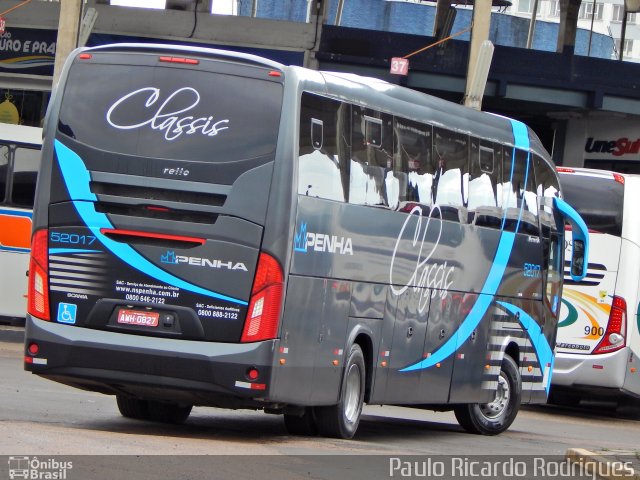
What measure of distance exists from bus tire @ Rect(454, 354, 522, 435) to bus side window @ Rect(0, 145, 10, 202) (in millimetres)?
10199

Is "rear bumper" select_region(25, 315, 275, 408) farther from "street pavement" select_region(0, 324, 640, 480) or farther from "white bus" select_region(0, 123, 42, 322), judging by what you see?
"white bus" select_region(0, 123, 42, 322)

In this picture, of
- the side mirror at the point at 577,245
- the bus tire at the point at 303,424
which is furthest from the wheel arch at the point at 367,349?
the side mirror at the point at 577,245

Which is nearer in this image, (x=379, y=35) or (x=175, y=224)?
(x=175, y=224)

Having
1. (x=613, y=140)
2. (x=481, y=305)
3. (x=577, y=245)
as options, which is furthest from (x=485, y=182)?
(x=613, y=140)

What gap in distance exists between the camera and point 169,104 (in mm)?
11570

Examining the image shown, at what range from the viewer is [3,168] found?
918 inches

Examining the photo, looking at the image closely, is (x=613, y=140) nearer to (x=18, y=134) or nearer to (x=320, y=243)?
(x=18, y=134)

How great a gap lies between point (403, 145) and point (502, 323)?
11.7ft

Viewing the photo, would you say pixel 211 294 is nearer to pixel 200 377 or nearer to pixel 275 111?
pixel 200 377

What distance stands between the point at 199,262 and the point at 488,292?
17.2 ft

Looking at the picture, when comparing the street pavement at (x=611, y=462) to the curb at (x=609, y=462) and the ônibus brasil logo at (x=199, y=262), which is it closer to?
the curb at (x=609, y=462)

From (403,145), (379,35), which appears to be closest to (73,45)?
(379,35)

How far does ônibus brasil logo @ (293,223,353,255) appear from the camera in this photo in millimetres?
11570

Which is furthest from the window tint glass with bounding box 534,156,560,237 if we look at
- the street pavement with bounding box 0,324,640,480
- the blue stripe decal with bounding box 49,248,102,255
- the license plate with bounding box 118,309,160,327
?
the blue stripe decal with bounding box 49,248,102,255
